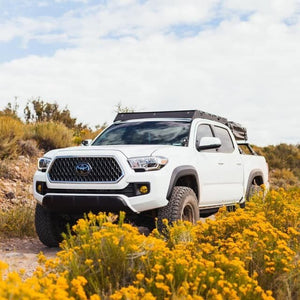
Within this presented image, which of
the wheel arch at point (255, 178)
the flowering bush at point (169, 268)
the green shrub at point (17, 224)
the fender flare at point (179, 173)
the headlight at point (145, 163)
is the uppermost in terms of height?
the headlight at point (145, 163)

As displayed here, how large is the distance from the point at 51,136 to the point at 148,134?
7.60m

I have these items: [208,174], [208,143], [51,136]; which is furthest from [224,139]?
[51,136]

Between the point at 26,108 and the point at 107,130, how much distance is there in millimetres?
12002

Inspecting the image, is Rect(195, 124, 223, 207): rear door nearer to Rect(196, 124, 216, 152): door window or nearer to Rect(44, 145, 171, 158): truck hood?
Rect(196, 124, 216, 152): door window

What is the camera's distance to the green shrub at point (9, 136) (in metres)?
12.6

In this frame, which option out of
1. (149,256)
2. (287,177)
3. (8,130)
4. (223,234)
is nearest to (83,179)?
(223,234)

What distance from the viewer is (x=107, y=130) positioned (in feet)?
25.2

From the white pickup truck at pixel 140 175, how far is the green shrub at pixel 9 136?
5.69 metres

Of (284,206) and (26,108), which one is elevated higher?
(26,108)

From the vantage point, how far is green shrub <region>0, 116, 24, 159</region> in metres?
12.6

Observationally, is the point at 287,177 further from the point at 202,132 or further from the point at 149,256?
the point at 149,256

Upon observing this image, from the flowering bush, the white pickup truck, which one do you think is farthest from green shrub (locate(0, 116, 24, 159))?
the flowering bush

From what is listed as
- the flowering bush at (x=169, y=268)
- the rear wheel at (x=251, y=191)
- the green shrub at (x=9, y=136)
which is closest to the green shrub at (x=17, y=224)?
the flowering bush at (x=169, y=268)

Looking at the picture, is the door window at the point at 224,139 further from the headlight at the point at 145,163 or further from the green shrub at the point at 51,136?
the green shrub at the point at 51,136
